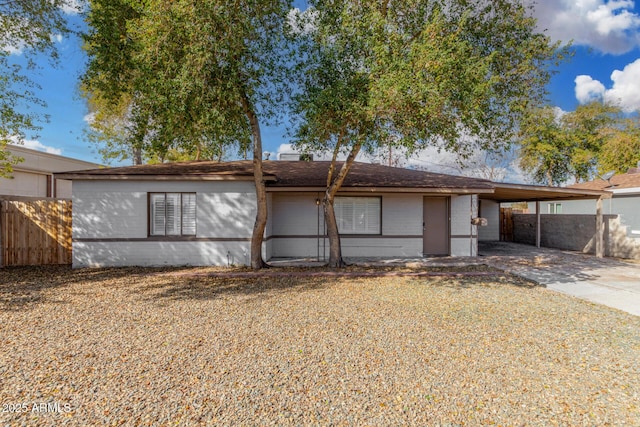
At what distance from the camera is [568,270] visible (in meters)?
9.32

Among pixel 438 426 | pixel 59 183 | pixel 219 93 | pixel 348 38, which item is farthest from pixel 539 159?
pixel 59 183

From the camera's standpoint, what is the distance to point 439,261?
10656 mm

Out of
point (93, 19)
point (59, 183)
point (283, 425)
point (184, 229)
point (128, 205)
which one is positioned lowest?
point (283, 425)

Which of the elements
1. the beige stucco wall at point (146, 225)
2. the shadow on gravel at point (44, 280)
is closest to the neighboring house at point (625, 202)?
the beige stucco wall at point (146, 225)

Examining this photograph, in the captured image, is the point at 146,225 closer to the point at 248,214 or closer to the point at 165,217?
the point at 165,217

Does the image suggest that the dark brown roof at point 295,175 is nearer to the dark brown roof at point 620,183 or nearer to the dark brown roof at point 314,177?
the dark brown roof at point 314,177

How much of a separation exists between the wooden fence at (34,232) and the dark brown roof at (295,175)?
1.50 m

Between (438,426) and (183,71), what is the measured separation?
7272 mm

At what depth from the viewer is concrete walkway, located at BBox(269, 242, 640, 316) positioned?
6781 mm

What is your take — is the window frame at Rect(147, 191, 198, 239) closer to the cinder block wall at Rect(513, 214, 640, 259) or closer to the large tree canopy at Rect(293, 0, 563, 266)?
the large tree canopy at Rect(293, 0, 563, 266)

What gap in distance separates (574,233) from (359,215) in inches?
402

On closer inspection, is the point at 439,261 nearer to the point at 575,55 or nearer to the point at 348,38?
the point at 575,55

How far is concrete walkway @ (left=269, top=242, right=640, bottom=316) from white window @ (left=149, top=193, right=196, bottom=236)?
3060mm

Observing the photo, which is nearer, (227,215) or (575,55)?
(575,55)
